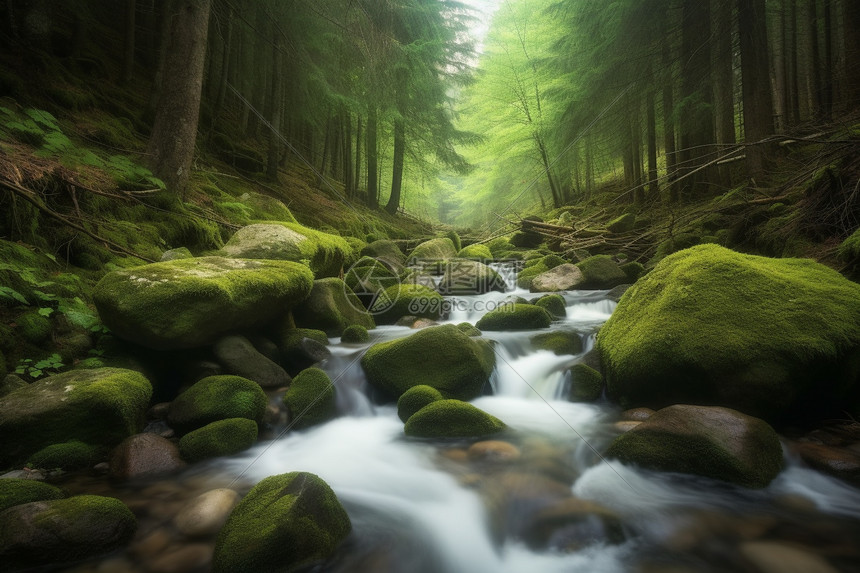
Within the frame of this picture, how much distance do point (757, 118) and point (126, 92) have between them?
43.0ft

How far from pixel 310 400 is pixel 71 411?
1806 mm

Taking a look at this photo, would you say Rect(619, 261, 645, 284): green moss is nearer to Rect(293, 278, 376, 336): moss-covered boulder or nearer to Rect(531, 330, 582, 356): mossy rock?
Rect(531, 330, 582, 356): mossy rock

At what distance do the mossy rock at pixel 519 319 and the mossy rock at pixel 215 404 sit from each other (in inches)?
155

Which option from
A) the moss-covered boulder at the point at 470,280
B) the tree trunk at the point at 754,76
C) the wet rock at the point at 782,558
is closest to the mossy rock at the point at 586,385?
the wet rock at the point at 782,558

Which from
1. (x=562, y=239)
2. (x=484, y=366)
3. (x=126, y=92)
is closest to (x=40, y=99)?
(x=126, y=92)

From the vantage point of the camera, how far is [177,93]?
5926 millimetres

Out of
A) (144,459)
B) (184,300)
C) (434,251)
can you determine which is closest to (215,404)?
(144,459)

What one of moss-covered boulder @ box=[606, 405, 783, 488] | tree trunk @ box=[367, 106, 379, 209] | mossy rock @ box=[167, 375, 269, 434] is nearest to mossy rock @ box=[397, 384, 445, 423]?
mossy rock @ box=[167, 375, 269, 434]

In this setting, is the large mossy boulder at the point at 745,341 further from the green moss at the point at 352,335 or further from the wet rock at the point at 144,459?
the wet rock at the point at 144,459

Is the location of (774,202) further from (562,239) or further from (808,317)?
(562,239)

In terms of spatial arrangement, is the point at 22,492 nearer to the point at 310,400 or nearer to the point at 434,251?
the point at 310,400

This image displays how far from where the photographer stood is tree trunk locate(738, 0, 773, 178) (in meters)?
7.20

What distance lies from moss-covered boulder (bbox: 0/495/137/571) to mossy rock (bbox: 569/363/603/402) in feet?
12.8

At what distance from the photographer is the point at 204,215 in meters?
6.30
